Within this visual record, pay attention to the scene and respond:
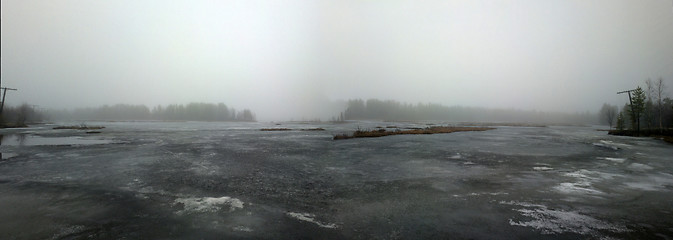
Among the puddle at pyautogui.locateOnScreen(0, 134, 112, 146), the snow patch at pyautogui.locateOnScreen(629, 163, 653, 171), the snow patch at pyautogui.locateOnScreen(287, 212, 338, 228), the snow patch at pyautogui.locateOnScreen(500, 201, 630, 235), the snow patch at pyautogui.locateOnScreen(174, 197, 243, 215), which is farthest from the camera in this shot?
the puddle at pyautogui.locateOnScreen(0, 134, 112, 146)

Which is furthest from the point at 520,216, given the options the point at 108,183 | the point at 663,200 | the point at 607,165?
the point at 108,183

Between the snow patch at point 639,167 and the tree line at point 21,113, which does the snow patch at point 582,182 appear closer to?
the snow patch at point 639,167

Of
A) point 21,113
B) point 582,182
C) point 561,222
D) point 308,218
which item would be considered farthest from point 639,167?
point 21,113

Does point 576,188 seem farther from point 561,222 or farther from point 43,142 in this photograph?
point 43,142

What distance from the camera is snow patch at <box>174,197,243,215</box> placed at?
674 centimetres

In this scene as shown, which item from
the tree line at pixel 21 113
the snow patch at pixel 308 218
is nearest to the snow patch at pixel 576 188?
the snow patch at pixel 308 218

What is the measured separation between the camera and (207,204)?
720cm

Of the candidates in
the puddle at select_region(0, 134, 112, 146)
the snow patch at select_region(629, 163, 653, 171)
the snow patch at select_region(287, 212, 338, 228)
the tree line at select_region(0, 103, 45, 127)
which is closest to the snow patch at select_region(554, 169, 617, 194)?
the snow patch at select_region(629, 163, 653, 171)

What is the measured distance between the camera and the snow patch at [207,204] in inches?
265

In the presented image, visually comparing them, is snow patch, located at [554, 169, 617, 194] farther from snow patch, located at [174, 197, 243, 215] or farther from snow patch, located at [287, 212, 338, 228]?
snow patch, located at [174, 197, 243, 215]

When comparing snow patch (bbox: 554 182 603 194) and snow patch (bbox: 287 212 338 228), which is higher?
snow patch (bbox: 554 182 603 194)

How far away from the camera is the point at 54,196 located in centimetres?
779

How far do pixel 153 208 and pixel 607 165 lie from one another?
62.8 ft

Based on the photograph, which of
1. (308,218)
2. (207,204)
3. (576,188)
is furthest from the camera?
(576,188)
